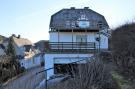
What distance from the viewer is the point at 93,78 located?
975 cm

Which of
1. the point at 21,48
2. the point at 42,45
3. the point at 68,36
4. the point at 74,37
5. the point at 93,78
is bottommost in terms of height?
the point at 93,78

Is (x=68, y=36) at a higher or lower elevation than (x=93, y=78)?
higher

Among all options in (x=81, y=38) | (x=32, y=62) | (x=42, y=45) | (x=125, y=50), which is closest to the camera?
(x=125, y=50)

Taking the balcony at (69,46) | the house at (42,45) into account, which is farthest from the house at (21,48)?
the balcony at (69,46)

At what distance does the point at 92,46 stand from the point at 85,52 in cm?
452

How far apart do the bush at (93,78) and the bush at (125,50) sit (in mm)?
1197

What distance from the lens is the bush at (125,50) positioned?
11398 millimetres

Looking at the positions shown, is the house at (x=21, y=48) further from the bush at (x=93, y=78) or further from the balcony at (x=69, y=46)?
the bush at (x=93, y=78)

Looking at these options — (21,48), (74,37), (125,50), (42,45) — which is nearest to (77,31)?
(74,37)

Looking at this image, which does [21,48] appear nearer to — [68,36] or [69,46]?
[68,36]

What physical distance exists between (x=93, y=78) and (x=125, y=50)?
3.07 m

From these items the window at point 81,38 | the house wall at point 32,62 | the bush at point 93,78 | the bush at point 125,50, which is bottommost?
the house wall at point 32,62

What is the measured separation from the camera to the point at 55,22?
40.5 meters

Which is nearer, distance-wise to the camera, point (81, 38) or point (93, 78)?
point (93, 78)
